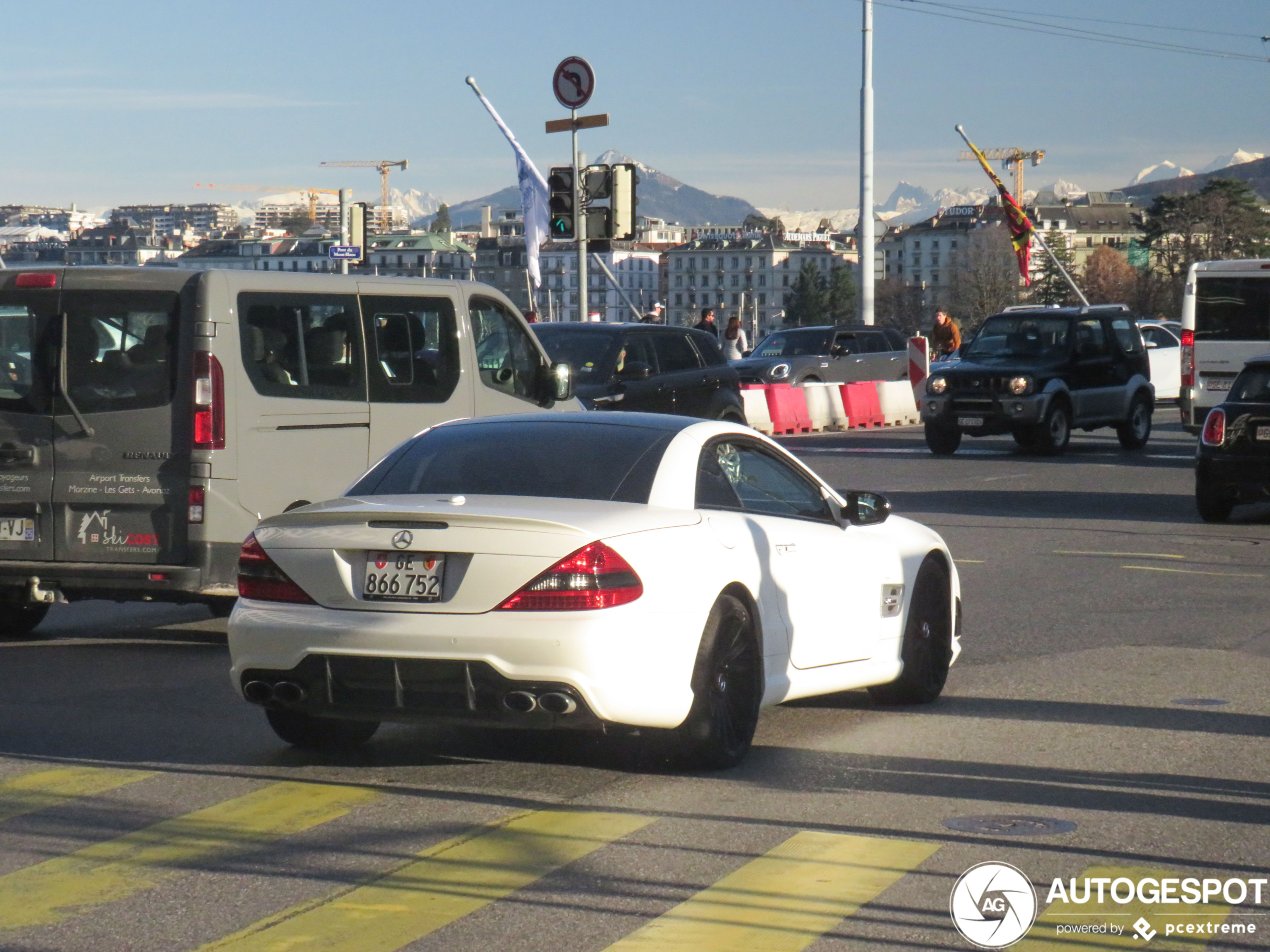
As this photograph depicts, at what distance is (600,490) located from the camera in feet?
22.2

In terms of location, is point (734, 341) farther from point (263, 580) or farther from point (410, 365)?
point (263, 580)

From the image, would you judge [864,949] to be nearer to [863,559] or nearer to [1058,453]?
[863,559]

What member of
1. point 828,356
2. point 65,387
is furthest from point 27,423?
point 828,356

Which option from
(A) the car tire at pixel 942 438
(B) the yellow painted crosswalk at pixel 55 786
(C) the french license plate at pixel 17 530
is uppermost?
(C) the french license plate at pixel 17 530

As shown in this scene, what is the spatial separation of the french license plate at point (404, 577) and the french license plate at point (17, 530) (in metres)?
3.76

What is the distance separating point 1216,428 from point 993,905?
40.0 feet

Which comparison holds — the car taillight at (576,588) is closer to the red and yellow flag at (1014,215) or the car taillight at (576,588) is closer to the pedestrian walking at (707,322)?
the pedestrian walking at (707,322)

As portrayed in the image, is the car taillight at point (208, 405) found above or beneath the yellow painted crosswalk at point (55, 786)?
above

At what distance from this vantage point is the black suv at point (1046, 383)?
82.3 ft

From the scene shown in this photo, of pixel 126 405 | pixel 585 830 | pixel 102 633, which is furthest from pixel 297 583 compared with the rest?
pixel 102 633

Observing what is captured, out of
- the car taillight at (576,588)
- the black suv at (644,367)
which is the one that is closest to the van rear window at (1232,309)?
the black suv at (644,367)

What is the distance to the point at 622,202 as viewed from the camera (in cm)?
2233

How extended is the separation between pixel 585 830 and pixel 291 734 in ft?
5.61

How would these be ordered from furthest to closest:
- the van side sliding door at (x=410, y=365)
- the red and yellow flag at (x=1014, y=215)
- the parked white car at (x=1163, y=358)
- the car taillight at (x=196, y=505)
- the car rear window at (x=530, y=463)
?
the red and yellow flag at (x=1014, y=215), the parked white car at (x=1163, y=358), the van side sliding door at (x=410, y=365), the car taillight at (x=196, y=505), the car rear window at (x=530, y=463)
